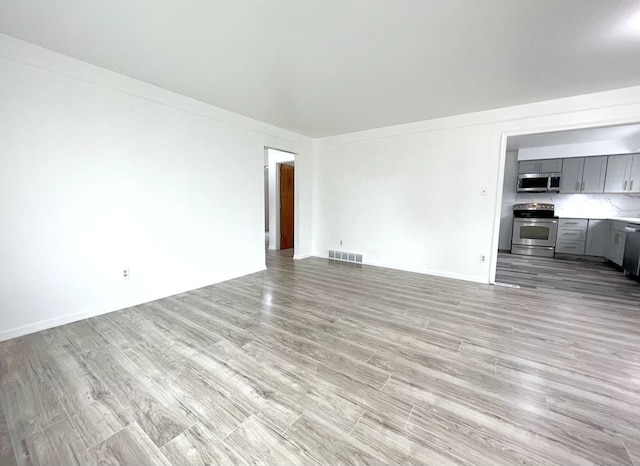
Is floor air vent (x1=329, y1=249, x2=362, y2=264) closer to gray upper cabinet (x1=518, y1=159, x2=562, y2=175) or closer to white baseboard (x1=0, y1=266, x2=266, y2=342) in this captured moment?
white baseboard (x1=0, y1=266, x2=266, y2=342)

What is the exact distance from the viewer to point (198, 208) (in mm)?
3527

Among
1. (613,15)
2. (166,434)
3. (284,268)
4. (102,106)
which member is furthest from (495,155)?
(102,106)

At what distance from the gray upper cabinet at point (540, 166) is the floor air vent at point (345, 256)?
185 inches

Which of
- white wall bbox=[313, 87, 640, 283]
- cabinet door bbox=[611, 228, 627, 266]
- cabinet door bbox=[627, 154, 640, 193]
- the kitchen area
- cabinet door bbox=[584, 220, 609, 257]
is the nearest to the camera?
white wall bbox=[313, 87, 640, 283]

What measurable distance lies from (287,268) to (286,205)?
7.29 feet

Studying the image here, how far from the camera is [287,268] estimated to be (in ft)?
15.3

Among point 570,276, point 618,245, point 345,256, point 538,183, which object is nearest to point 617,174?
point 538,183

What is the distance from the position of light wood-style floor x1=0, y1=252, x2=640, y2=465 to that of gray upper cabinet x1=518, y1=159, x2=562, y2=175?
4.20 metres

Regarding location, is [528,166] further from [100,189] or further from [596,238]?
[100,189]

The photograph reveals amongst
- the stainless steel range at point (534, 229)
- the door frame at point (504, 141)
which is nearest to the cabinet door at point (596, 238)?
the stainless steel range at point (534, 229)

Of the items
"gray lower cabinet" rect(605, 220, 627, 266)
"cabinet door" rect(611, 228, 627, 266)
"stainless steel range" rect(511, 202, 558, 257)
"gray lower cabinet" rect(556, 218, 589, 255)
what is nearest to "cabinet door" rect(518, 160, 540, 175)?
"stainless steel range" rect(511, 202, 558, 257)

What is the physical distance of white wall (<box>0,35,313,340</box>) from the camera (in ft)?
7.28

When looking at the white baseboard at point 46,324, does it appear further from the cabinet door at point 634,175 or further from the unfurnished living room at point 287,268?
the cabinet door at point 634,175

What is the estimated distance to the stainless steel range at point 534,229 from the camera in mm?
5824
